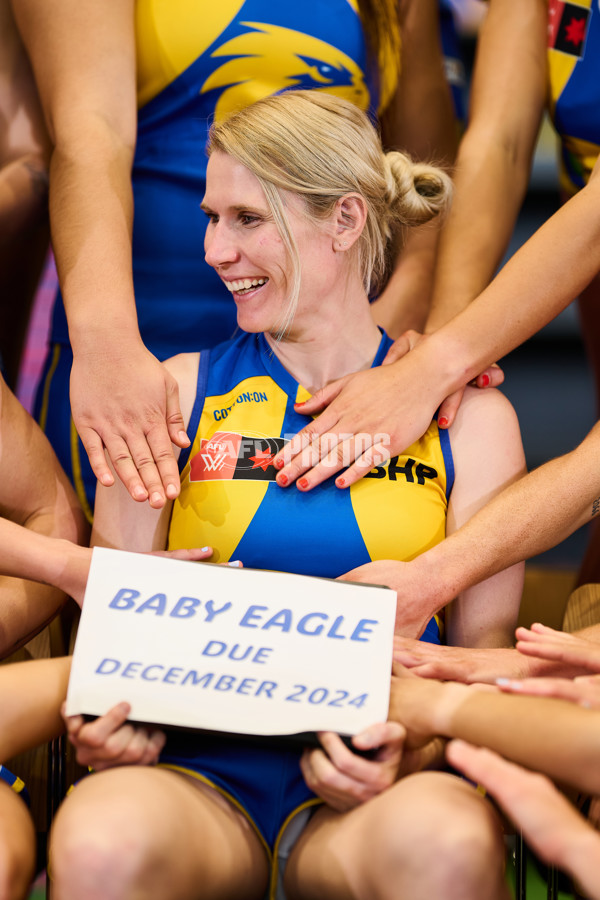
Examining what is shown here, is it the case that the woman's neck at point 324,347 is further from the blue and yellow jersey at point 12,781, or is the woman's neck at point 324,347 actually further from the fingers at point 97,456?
the blue and yellow jersey at point 12,781

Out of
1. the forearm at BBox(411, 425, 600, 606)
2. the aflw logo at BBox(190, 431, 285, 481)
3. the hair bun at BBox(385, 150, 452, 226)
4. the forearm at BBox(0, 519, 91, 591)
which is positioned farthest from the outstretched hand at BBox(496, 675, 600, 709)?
the hair bun at BBox(385, 150, 452, 226)

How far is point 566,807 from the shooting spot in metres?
0.88

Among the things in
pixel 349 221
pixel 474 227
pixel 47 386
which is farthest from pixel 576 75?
pixel 47 386

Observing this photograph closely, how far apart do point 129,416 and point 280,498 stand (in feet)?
0.79

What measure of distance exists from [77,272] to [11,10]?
2.06 ft

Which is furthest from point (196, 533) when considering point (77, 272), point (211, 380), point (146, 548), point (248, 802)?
point (77, 272)

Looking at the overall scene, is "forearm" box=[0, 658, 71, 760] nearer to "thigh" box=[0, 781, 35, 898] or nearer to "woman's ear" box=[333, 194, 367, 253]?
"thigh" box=[0, 781, 35, 898]

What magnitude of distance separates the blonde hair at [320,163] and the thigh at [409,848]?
709 mm

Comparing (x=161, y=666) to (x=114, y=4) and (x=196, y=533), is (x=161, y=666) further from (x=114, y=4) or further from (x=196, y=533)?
(x=114, y=4)

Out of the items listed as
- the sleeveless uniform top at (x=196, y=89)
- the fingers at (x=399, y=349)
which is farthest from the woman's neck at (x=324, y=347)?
the sleeveless uniform top at (x=196, y=89)

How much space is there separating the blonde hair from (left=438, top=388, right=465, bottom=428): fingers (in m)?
0.26

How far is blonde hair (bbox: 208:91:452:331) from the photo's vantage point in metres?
1.33

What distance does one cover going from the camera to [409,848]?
0.88m

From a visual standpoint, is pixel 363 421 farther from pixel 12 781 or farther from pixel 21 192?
pixel 21 192
